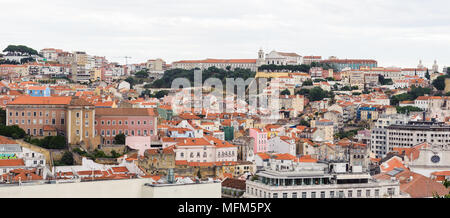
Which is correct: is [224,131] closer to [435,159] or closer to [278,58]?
[435,159]

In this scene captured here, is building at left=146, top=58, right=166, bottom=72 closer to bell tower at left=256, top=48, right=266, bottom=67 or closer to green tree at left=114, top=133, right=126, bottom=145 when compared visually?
bell tower at left=256, top=48, right=266, bottom=67

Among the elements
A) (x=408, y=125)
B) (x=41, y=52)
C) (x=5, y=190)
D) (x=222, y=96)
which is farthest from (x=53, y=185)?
(x=41, y=52)

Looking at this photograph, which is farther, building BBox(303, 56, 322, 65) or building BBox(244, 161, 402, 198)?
building BBox(303, 56, 322, 65)

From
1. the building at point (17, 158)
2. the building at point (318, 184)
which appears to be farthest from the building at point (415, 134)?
the building at point (17, 158)

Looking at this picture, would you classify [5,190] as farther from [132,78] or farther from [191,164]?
[132,78]

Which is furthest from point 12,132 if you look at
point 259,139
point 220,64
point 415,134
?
point 220,64

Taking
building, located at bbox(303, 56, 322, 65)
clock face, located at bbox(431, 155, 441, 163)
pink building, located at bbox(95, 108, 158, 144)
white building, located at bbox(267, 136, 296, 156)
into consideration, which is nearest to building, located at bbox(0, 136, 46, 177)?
pink building, located at bbox(95, 108, 158, 144)
